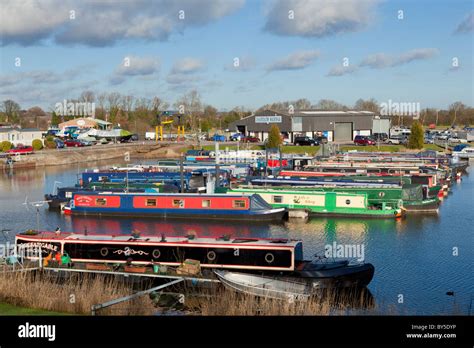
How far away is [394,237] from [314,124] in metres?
43.6

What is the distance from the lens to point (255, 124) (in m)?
70.0

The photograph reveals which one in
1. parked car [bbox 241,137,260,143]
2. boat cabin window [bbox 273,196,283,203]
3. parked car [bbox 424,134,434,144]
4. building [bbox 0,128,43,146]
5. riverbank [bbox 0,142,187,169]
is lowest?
boat cabin window [bbox 273,196,283,203]

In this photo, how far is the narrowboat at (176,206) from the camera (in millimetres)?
28938

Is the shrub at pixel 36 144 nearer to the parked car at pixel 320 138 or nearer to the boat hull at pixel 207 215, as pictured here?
the parked car at pixel 320 138

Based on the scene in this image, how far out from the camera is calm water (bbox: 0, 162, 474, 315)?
57.2ft

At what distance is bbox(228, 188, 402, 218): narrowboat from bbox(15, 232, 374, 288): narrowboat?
11448 mm

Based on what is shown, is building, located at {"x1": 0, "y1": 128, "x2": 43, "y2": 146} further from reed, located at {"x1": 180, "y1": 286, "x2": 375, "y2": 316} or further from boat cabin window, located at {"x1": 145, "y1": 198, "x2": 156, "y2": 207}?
reed, located at {"x1": 180, "y1": 286, "x2": 375, "y2": 316}

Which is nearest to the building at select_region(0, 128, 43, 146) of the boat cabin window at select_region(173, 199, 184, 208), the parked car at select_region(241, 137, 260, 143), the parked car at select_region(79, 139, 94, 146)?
the parked car at select_region(79, 139, 94, 146)

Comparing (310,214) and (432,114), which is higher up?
(432,114)

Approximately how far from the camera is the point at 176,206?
98.9 ft

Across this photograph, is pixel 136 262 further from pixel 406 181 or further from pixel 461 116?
pixel 461 116

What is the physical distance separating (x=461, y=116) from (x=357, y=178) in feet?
253
